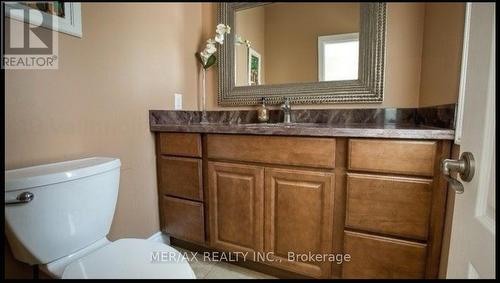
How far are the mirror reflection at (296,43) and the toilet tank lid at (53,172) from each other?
1.07 m

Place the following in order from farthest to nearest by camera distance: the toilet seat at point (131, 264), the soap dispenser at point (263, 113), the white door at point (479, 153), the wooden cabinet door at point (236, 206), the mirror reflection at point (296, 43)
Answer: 1. the soap dispenser at point (263, 113)
2. the mirror reflection at point (296, 43)
3. the wooden cabinet door at point (236, 206)
4. the toilet seat at point (131, 264)
5. the white door at point (479, 153)

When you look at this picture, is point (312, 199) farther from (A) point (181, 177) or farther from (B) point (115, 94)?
(B) point (115, 94)

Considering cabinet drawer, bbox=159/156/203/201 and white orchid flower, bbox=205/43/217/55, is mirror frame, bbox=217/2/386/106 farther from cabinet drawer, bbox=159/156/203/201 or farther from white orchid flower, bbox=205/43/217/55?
cabinet drawer, bbox=159/156/203/201

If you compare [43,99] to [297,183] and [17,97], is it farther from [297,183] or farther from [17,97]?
[297,183]

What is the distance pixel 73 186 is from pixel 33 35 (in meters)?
0.61

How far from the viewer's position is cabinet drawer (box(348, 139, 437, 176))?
0.88 m

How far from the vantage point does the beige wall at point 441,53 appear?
85 cm

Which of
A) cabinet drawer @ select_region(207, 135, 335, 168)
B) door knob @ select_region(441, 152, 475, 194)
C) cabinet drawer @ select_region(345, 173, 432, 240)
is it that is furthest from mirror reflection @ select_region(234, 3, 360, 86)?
door knob @ select_region(441, 152, 475, 194)

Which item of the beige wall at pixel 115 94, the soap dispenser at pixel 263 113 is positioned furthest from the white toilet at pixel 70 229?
the soap dispenser at pixel 263 113

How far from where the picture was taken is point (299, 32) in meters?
1.53

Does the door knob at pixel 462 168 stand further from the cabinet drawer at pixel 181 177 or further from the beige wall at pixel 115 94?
the beige wall at pixel 115 94

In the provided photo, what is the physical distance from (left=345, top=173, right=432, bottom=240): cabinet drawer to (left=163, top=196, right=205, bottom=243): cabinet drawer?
81 cm

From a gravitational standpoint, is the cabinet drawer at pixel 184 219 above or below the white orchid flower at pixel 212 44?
below

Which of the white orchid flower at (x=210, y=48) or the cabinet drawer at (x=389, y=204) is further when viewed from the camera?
the white orchid flower at (x=210, y=48)
